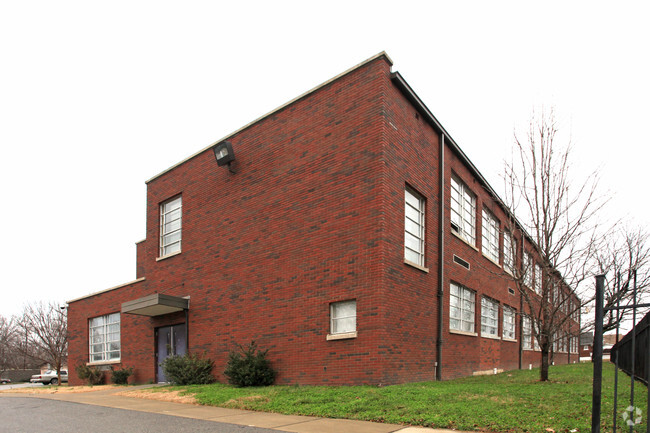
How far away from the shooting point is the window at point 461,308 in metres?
→ 18.1

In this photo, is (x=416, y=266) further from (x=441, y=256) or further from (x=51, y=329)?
(x=51, y=329)

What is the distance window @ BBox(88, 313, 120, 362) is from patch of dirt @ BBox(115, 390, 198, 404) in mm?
7035

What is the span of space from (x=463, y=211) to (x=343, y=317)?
27.1ft

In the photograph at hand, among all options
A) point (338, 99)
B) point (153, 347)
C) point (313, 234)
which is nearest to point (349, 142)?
point (338, 99)

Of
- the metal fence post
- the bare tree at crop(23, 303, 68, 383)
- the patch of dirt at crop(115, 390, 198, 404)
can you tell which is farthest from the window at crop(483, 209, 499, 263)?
the bare tree at crop(23, 303, 68, 383)

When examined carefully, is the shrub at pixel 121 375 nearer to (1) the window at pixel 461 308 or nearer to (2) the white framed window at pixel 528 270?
(1) the window at pixel 461 308

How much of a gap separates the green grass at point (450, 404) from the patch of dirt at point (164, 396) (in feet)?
1.38

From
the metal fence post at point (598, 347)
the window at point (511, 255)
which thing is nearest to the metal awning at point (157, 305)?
the window at point (511, 255)

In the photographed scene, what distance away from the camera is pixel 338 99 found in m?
15.4

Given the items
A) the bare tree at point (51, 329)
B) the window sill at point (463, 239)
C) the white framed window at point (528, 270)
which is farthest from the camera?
the bare tree at point (51, 329)

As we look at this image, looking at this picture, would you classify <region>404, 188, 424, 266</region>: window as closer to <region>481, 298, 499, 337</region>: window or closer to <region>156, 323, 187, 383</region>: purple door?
<region>481, 298, 499, 337</region>: window

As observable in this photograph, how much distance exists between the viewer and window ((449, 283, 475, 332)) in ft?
59.4

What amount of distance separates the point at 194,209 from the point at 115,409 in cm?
903

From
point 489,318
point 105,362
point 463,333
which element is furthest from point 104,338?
point 489,318
